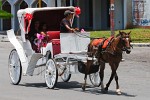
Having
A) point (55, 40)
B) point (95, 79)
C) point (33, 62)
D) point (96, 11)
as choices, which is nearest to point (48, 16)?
point (33, 62)

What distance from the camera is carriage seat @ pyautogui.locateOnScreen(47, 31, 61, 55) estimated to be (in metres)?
13.8

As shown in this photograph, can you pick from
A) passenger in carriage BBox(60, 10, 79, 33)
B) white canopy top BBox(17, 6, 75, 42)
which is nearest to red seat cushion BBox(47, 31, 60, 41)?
passenger in carriage BBox(60, 10, 79, 33)

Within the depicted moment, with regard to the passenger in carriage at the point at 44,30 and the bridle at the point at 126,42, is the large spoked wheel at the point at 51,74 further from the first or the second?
the bridle at the point at 126,42

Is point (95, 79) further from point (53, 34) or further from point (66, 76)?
point (53, 34)

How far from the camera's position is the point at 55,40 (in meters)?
13.9

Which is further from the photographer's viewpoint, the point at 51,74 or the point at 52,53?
the point at 52,53

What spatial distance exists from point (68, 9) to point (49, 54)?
1751 mm

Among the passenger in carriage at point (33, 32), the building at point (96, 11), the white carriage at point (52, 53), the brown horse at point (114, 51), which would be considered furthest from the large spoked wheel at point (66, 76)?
the building at point (96, 11)

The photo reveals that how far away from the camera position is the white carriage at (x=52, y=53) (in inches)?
534

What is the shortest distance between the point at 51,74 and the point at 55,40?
92cm

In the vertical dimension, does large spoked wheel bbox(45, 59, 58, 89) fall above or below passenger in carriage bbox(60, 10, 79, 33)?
below

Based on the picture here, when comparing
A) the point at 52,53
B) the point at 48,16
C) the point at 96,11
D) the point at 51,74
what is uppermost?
the point at 96,11

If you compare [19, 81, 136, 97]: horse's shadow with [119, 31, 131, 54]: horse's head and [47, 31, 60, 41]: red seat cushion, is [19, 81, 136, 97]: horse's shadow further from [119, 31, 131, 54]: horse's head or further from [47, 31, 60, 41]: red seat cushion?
[47, 31, 60, 41]: red seat cushion

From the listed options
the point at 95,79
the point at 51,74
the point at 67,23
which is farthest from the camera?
the point at 95,79
